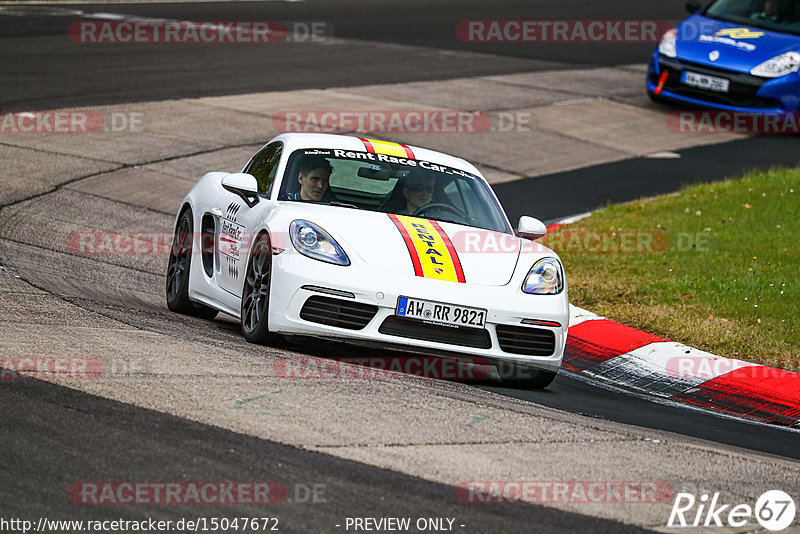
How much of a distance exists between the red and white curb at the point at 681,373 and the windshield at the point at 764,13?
10819 mm

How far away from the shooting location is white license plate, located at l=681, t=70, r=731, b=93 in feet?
58.3

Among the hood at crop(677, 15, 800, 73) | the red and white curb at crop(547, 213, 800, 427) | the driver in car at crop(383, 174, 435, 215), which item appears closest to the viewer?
the red and white curb at crop(547, 213, 800, 427)

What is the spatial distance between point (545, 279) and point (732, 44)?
11.6 metres

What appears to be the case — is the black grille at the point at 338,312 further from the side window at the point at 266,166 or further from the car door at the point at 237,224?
the side window at the point at 266,166

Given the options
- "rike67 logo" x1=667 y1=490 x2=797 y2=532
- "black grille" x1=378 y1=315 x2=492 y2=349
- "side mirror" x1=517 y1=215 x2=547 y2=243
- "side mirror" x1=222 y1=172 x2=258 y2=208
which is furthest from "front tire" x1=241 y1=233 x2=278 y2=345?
"rike67 logo" x1=667 y1=490 x2=797 y2=532

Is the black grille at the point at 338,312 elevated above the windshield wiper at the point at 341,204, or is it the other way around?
the windshield wiper at the point at 341,204

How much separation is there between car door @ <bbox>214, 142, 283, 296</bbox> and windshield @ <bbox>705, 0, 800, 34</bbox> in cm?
1183

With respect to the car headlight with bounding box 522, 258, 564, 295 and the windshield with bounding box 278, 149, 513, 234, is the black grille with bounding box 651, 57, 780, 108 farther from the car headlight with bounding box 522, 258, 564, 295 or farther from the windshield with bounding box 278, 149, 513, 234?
the car headlight with bounding box 522, 258, 564, 295

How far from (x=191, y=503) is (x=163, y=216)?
26.5 ft

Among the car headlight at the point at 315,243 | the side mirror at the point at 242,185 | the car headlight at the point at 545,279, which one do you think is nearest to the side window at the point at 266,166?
the side mirror at the point at 242,185

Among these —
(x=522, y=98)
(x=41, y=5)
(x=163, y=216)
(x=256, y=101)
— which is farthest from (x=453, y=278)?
(x=41, y=5)

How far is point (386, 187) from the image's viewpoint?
826 cm

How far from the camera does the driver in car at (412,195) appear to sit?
8109mm

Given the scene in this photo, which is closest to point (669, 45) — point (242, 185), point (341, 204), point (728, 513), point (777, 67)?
point (777, 67)
